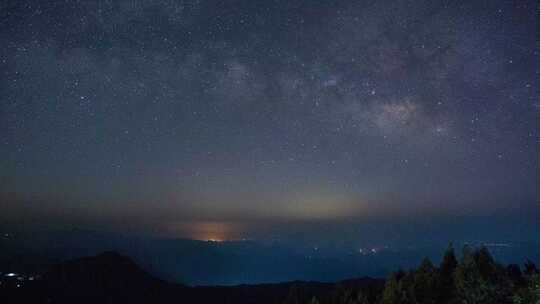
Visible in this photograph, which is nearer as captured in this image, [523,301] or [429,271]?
[523,301]

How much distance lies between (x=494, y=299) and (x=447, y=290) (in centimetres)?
775

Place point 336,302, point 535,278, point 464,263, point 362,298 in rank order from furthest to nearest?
1. point 336,302
2. point 362,298
3. point 464,263
4. point 535,278

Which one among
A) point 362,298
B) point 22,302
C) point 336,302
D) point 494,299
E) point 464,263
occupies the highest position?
point 464,263

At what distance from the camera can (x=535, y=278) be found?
2573 centimetres

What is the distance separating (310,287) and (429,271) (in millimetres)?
169563

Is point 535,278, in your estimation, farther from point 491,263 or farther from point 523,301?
point 491,263

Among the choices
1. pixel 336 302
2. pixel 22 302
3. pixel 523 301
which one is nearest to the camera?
pixel 523 301

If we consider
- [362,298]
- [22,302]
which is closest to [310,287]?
[22,302]

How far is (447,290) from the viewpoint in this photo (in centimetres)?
3875

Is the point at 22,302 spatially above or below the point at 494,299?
below

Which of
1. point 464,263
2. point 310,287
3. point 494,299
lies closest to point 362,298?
point 464,263

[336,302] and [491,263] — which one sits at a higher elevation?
[491,263]

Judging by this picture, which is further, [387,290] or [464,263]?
[387,290]

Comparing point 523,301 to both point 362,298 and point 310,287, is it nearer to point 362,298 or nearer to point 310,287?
point 362,298
